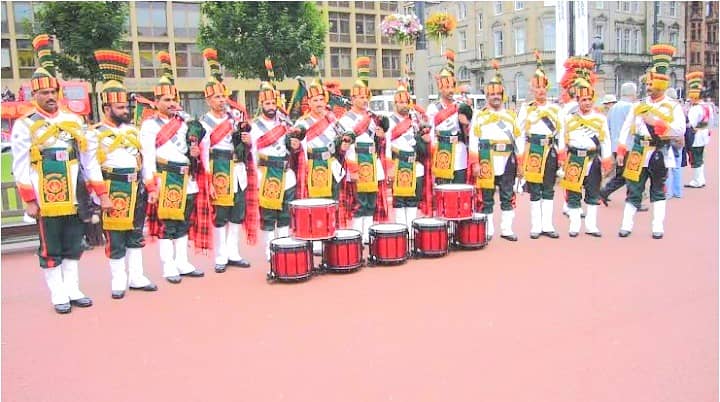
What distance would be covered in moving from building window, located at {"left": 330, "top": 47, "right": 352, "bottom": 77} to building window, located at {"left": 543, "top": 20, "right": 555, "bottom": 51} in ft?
43.3

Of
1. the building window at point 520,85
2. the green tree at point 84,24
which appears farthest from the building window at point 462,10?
the green tree at point 84,24

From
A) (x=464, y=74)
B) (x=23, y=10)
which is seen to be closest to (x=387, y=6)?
(x=464, y=74)

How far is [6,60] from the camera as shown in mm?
33250

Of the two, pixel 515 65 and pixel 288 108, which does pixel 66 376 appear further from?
pixel 515 65

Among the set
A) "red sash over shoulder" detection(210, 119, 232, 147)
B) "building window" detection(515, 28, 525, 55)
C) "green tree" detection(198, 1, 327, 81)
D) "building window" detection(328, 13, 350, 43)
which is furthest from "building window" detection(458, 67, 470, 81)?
"red sash over shoulder" detection(210, 119, 232, 147)

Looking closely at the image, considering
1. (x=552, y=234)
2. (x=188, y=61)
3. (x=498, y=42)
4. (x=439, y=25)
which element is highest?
(x=498, y=42)

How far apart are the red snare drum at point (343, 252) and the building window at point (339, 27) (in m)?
38.7

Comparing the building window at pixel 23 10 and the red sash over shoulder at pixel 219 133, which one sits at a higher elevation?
the building window at pixel 23 10

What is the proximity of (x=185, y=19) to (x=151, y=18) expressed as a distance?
210 cm

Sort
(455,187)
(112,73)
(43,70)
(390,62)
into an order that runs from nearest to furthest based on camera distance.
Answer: (43,70)
(112,73)
(455,187)
(390,62)

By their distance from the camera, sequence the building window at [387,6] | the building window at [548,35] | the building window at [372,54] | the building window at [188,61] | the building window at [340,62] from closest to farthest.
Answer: the building window at [188,61] < the building window at [548,35] < the building window at [340,62] < the building window at [372,54] < the building window at [387,6]

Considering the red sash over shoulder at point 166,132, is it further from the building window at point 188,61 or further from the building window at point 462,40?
the building window at point 462,40

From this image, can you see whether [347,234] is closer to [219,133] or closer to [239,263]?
[239,263]

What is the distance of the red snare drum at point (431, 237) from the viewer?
7406 millimetres
